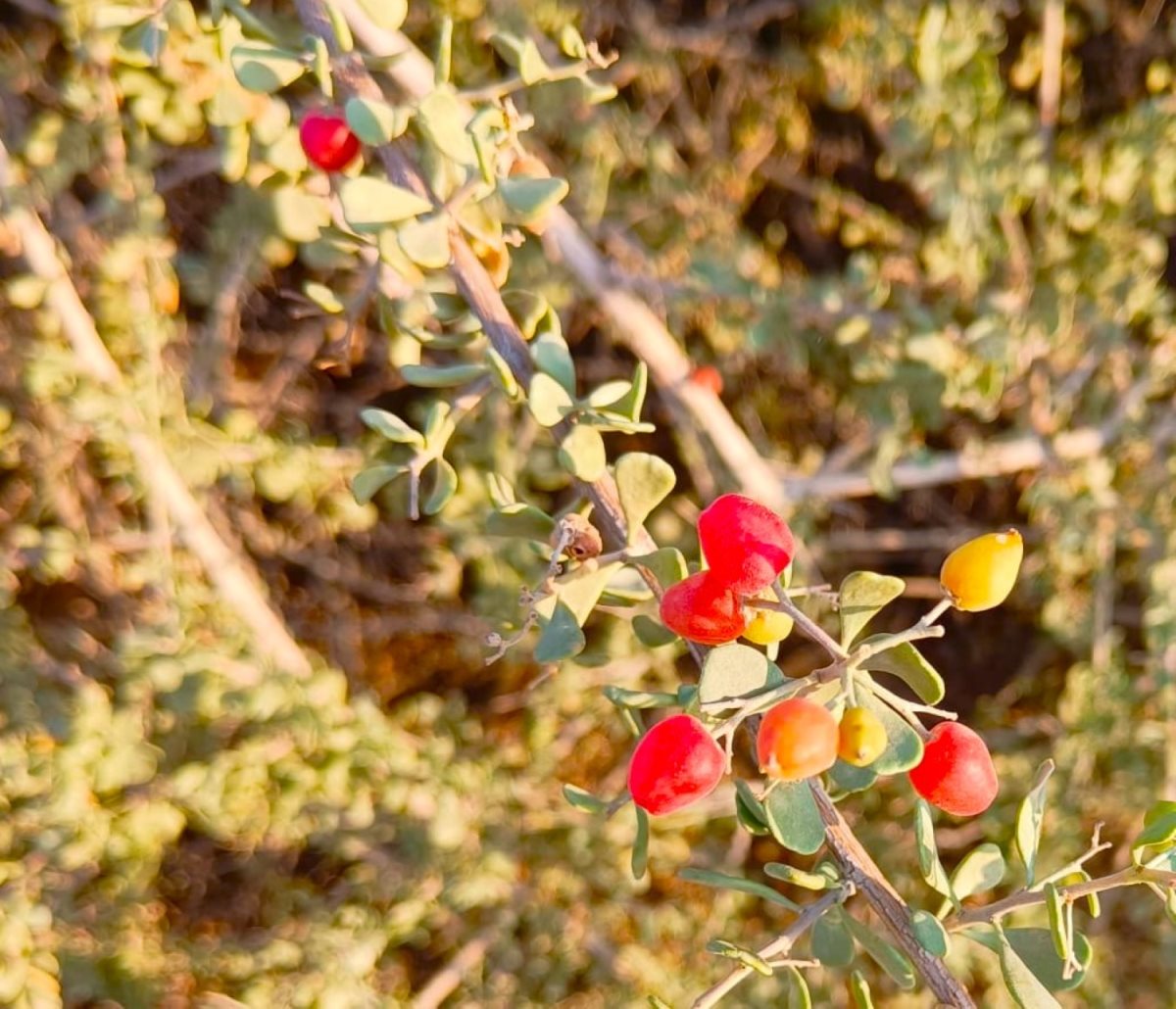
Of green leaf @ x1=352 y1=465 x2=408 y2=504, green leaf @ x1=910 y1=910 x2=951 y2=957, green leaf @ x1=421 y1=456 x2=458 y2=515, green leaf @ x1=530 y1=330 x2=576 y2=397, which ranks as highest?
green leaf @ x1=530 y1=330 x2=576 y2=397

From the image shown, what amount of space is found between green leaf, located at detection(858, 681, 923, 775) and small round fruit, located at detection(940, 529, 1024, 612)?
0.07 meters

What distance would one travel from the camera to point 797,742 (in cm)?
56

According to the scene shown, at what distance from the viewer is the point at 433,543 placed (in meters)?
2.12

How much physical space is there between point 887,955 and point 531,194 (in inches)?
22.0

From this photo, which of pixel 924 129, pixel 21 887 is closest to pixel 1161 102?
pixel 924 129

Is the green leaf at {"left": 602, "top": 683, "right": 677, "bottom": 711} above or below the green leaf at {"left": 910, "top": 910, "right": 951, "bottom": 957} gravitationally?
above

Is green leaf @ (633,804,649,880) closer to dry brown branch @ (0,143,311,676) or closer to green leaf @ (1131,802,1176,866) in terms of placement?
green leaf @ (1131,802,1176,866)

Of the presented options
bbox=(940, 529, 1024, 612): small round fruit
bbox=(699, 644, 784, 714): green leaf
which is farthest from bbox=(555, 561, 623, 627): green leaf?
bbox=(940, 529, 1024, 612): small round fruit

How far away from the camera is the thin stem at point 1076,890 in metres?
0.65

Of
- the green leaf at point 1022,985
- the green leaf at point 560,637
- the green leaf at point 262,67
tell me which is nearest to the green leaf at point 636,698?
the green leaf at point 560,637

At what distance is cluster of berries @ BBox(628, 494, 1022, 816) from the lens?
0.62 m

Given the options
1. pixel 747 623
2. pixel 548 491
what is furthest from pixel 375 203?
pixel 548 491

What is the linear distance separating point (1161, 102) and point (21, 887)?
71.3 inches

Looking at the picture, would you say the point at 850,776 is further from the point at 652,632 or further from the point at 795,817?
the point at 652,632
